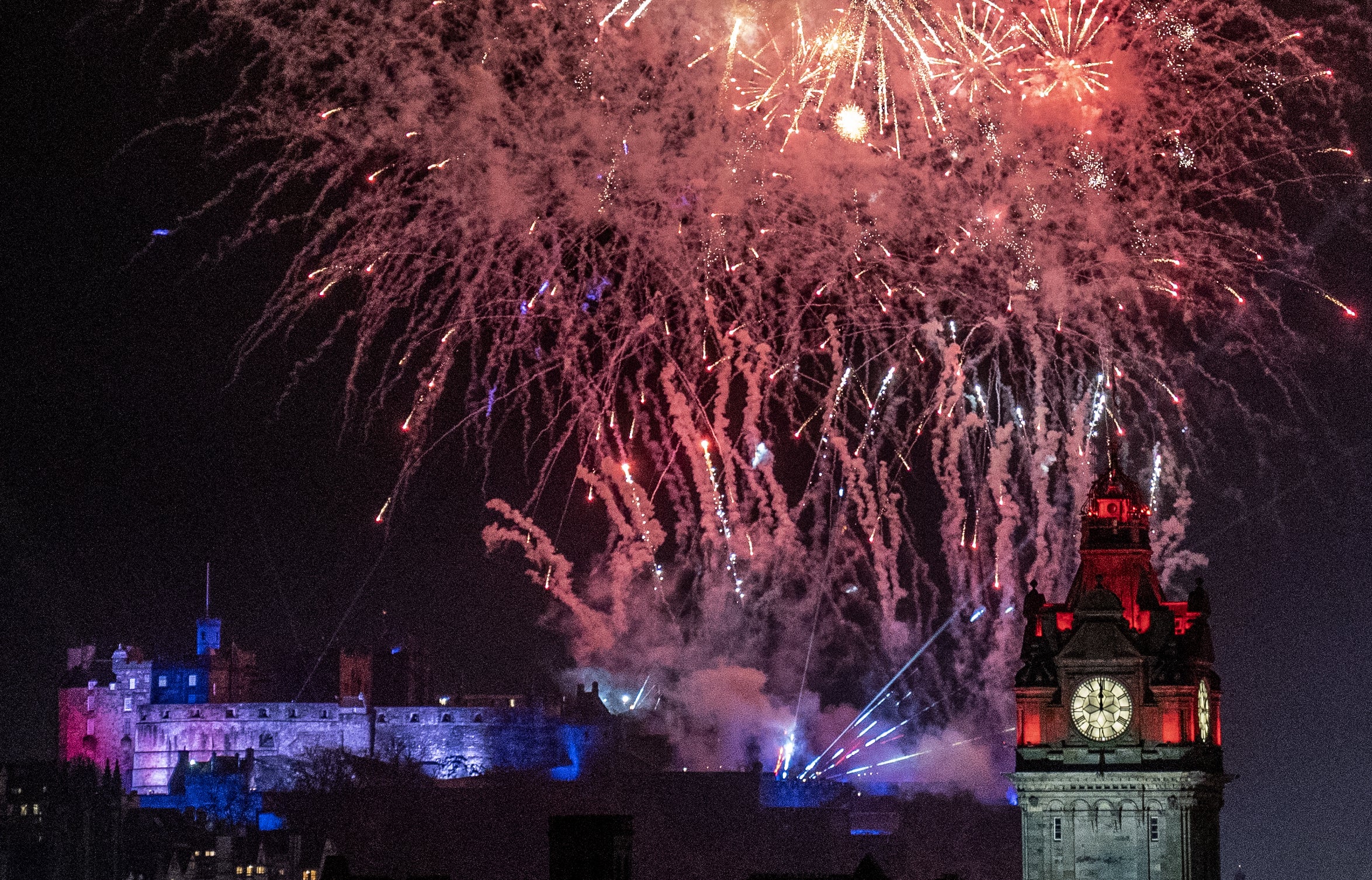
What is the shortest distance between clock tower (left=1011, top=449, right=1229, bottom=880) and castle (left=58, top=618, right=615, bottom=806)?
10048 cm

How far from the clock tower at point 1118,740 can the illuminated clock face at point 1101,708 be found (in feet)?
0.07

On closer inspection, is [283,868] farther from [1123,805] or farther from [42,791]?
[1123,805]

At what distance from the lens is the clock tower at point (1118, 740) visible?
67562 mm

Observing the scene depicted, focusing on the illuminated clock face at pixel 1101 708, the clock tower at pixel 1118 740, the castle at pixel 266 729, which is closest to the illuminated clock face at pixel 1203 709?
the clock tower at pixel 1118 740

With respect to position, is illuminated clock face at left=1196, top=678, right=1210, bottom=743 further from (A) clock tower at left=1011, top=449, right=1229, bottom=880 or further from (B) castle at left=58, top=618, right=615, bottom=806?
(B) castle at left=58, top=618, right=615, bottom=806

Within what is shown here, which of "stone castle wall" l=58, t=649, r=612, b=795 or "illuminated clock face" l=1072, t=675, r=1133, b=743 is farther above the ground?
"stone castle wall" l=58, t=649, r=612, b=795

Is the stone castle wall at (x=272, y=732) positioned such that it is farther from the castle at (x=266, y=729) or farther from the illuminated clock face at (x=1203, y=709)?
the illuminated clock face at (x=1203, y=709)

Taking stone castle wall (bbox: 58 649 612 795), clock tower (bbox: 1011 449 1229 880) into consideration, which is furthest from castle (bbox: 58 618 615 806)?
clock tower (bbox: 1011 449 1229 880)

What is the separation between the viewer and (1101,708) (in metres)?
68.9

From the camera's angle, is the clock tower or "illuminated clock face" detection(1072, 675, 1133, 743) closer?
the clock tower

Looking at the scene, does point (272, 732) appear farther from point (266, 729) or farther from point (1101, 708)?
point (1101, 708)

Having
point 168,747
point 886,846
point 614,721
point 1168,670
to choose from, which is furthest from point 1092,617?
point 168,747

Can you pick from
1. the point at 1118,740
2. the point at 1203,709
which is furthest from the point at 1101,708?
the point at 1203,709

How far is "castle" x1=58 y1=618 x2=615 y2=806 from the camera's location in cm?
16975
